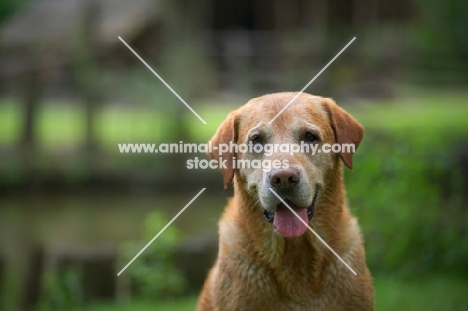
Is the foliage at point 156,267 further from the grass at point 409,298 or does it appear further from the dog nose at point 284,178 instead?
the dog nose at point 284,178

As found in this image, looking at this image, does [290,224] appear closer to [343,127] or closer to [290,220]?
[290,220]

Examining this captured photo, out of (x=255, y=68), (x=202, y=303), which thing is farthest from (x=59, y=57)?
(x=202, y=303)

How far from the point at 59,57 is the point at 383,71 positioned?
10.7m

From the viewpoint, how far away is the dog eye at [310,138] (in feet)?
17.6

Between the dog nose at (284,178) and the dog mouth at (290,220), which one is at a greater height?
the dog nose at (284,178)

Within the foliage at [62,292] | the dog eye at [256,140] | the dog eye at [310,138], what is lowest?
the foliage at [62,292]

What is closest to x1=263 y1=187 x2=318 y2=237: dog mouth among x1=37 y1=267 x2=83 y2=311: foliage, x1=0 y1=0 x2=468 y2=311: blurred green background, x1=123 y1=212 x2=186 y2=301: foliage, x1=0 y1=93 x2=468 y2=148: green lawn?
x1=0 y1=0 x2=468 y2=311: blurred green background

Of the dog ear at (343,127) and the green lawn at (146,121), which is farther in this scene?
the green lawn at (146,121)

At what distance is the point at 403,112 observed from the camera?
71.5 feet

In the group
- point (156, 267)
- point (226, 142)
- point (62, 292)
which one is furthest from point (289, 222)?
point (62, 292)

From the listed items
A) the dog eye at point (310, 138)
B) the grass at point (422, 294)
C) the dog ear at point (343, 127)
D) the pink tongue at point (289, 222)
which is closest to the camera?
the pink tongue at point (289, 222)

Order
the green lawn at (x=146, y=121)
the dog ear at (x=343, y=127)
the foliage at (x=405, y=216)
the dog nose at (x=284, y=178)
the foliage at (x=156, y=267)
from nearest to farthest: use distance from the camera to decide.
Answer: the dog nose at (x=284, y=178), the dog ear at (x=343, y=127), the foliage at (x=156, y=267), the foliage at (x=405, y=216), the green lawn at (x=146, y=121)

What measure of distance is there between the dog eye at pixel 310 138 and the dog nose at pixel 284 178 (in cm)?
39

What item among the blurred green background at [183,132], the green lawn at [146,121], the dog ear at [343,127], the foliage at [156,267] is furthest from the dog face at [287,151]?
the green lawn at [146,121]
